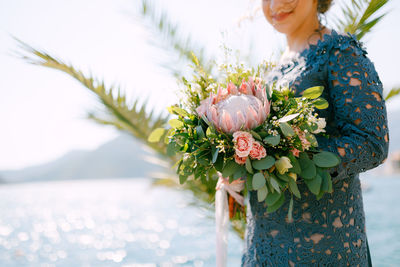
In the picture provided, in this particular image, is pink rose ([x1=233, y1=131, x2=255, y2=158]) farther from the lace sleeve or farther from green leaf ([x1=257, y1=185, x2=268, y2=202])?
the lace sleeve

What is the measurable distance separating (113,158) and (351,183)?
145327mm

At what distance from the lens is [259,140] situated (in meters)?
1.17

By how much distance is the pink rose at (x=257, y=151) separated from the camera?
112 centimetres

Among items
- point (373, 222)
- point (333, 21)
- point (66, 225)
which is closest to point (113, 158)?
point (66, 225)

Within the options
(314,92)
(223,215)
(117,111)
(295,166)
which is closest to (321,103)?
(314,92)

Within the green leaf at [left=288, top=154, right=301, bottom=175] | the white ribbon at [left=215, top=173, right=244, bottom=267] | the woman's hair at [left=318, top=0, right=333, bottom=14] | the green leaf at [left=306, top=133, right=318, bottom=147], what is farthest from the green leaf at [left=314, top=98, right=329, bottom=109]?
the woman's hair at [left=318, top=0, right=333, bottom=14]

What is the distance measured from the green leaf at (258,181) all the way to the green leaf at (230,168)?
0.09 meters

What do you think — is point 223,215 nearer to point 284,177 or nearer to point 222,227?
point 222,227

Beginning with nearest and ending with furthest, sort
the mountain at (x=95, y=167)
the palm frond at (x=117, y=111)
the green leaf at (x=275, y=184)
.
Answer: the green leaf at (x=275, y=184) < the palm frond at (x=117, y=111) < the mountain at (x=95, y=167)

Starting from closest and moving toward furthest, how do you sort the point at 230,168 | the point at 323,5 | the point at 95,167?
1. the point at 230,168
2. the point at 323,5
3. the point at 95,167

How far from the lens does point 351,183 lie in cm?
140

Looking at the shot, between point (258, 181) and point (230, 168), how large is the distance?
0.13 metres

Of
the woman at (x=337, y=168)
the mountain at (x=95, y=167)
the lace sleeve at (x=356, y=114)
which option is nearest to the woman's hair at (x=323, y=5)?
the woman at (x=337, y=168)

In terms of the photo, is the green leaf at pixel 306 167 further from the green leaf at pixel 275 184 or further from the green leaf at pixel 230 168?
the green leaf at pixel 230 168
